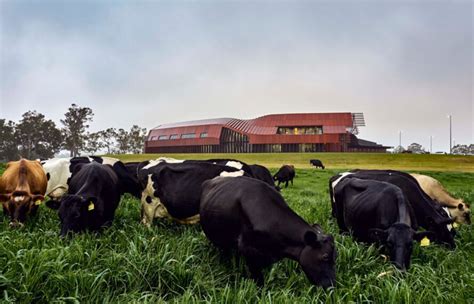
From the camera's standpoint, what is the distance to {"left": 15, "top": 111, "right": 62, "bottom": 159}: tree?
70062 mm

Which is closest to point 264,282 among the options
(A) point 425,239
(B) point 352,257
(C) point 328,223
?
(B) point 352,257

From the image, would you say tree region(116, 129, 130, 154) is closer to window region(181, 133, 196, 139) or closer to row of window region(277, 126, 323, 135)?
window region(181, 133, 196, 139)

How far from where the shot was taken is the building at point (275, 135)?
71188 millimetres

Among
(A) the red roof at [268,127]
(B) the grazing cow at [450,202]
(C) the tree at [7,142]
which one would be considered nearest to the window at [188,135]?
(A) the red roof at [268,127]

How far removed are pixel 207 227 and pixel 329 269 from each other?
2.03 m

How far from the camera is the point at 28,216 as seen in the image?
780cm

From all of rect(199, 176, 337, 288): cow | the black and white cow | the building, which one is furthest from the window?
rect(199, 176, 337, 288): cow

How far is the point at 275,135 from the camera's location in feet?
240

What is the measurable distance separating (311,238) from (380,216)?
89.6 inches

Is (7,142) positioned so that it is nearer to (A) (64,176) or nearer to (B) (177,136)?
(B) (177,136)

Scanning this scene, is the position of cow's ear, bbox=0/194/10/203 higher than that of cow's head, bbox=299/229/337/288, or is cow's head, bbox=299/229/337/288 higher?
cow's ear, bbox=0/194/10/203

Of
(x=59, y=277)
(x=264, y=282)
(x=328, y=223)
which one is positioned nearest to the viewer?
(x=59, y=277)

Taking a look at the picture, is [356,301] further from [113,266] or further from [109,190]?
[109,190]

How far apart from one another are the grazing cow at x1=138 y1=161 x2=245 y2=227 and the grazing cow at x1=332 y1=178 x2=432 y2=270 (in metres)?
2.36
